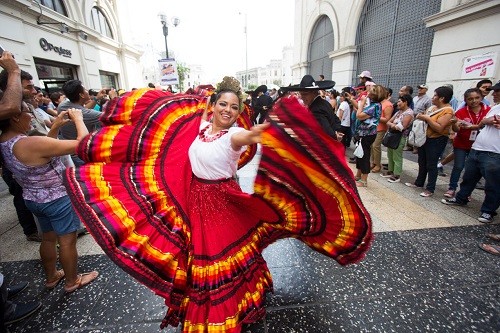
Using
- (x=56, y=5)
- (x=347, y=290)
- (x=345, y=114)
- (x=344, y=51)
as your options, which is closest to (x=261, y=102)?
(x=345, y=114)

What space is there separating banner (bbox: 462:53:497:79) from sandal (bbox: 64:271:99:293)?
7573 millimetres

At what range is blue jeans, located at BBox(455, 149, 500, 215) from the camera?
316 centimetres

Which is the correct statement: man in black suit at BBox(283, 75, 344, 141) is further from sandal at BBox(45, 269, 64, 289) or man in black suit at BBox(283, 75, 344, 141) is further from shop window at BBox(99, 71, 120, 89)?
shop window at BBox(99, 71, 120, 89)

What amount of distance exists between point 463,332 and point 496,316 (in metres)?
0.37

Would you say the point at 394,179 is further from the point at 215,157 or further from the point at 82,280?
the point at 82,280

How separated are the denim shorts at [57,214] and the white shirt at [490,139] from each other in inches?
183

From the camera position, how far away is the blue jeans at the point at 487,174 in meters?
3.16

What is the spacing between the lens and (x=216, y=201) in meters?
1.75

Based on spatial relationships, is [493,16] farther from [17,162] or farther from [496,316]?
[17,162]

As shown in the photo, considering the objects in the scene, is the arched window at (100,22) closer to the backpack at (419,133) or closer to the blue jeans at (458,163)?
the backpack at (419,133)

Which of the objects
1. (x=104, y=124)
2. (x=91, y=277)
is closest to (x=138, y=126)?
(x=104, y=124)

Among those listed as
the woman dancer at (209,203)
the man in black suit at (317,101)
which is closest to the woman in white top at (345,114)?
the man in black suit at (317,101)

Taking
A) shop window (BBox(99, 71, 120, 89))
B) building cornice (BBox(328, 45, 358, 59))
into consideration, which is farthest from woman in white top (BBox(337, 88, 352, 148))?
shop window (BBox(99, 71, 120, 89))

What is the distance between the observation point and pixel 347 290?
226 cm
